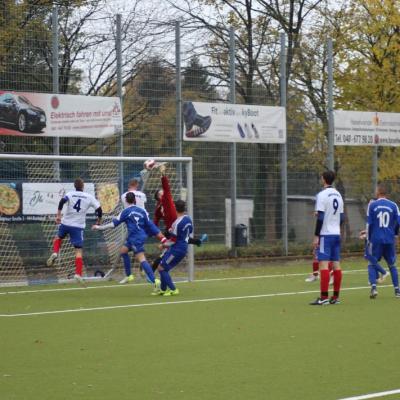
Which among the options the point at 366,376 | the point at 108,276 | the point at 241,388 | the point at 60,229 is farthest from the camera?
the point at 108,276

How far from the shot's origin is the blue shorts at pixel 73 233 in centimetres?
2033

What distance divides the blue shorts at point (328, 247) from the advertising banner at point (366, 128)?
12.8 meters

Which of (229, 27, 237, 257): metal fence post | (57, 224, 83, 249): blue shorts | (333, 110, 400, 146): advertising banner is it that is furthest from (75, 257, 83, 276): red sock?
(333, 110, 400, 146): advertising banner

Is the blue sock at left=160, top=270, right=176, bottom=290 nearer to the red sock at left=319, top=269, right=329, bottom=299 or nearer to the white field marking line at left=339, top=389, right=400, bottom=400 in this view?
the red sock at left=319, top=269, right=329, bottom=299

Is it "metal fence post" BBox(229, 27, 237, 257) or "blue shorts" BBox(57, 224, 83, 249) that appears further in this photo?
"metal fence post" BBox(229, 27, 237, 257)

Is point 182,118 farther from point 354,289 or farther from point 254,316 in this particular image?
point 254,316

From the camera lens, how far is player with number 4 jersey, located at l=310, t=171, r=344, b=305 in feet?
52.4

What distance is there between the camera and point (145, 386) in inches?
343

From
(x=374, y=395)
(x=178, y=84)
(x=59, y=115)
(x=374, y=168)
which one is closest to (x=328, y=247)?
(x=374, y=395)

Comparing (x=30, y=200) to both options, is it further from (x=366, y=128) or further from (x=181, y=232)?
(x=366, y=128)

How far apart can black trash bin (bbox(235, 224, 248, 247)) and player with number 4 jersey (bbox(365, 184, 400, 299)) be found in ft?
26.5

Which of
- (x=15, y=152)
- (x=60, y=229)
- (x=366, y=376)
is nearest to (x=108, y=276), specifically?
(x=60, y=229)

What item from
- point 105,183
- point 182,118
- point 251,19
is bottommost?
point 105,183

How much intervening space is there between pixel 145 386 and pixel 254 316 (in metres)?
5.81
